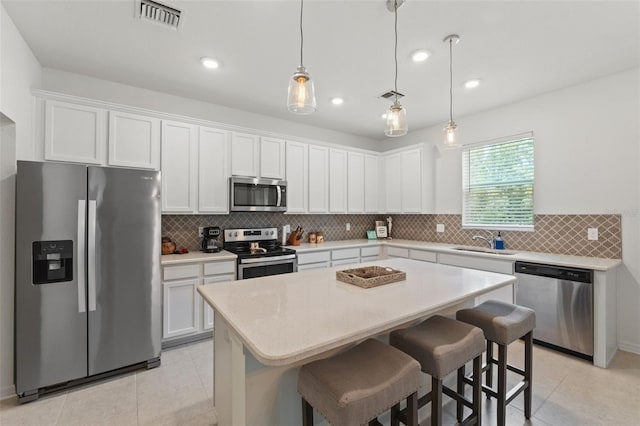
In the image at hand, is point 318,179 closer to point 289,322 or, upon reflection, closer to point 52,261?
point 52,261

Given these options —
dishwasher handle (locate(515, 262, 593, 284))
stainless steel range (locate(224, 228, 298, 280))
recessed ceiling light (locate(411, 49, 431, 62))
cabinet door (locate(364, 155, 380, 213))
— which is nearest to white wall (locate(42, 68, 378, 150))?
cabinet door (locate(364, 155, 380, 213))

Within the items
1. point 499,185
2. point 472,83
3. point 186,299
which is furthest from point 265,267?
point 499,185

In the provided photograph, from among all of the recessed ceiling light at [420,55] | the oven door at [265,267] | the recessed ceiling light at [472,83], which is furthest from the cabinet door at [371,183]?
the recessed ceiling light at [420,55]

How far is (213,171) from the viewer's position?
11.1ft

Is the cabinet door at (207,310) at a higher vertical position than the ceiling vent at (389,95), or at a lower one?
lower

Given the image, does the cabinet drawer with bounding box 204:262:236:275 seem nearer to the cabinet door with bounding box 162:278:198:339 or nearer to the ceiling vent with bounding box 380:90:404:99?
the cabinet door with bounding box 162:278:198:339

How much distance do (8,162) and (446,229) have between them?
4887 mm

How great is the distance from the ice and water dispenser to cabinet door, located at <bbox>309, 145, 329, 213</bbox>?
8.90ft

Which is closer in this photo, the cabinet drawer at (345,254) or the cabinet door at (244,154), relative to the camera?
the cabinet door at (244,154)

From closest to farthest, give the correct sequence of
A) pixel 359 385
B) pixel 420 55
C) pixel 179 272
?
pixel 359 385 < pixel 420 55 < pixel 179 272

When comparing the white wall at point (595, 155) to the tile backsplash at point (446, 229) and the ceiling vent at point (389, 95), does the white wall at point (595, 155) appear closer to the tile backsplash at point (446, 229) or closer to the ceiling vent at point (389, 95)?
the tile backsplash at point (446, 229)

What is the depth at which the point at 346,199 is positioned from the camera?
4.61 m

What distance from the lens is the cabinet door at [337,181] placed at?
14.5 feet

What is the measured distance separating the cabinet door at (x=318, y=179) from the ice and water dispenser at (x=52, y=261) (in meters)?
2.71
